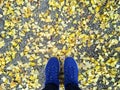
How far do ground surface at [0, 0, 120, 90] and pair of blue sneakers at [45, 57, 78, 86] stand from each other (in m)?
0.09

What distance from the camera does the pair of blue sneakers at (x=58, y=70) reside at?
4352 millimetres

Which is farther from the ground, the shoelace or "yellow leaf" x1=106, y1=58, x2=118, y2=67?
"yellow leaf" x1=106, y1=58, x2=118, y2=67

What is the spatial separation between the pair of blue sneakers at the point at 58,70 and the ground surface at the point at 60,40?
9 cm

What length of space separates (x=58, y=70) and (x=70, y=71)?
0.60 feet

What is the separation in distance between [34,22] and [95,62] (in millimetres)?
1074

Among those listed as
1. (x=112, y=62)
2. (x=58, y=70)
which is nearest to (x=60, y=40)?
(x=58, y=70)

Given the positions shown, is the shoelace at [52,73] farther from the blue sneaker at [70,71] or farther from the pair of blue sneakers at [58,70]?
the blue sneaker at [70,71]

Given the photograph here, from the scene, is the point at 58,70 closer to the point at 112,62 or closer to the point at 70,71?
the point at 70,71

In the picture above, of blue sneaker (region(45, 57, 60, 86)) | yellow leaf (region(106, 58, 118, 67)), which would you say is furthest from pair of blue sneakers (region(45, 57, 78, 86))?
yellow leaf (region(106, 58, 118, 67))

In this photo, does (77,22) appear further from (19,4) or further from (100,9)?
(19,4)

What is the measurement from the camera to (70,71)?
14.5ft

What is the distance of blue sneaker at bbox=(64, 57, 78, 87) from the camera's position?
4328 mm

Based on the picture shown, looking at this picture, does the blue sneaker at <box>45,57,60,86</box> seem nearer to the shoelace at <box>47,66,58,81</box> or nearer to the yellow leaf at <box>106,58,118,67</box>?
the shoelace at <box>47,66,58,81</box>

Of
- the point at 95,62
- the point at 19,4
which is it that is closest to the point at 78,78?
the point at 95,62
